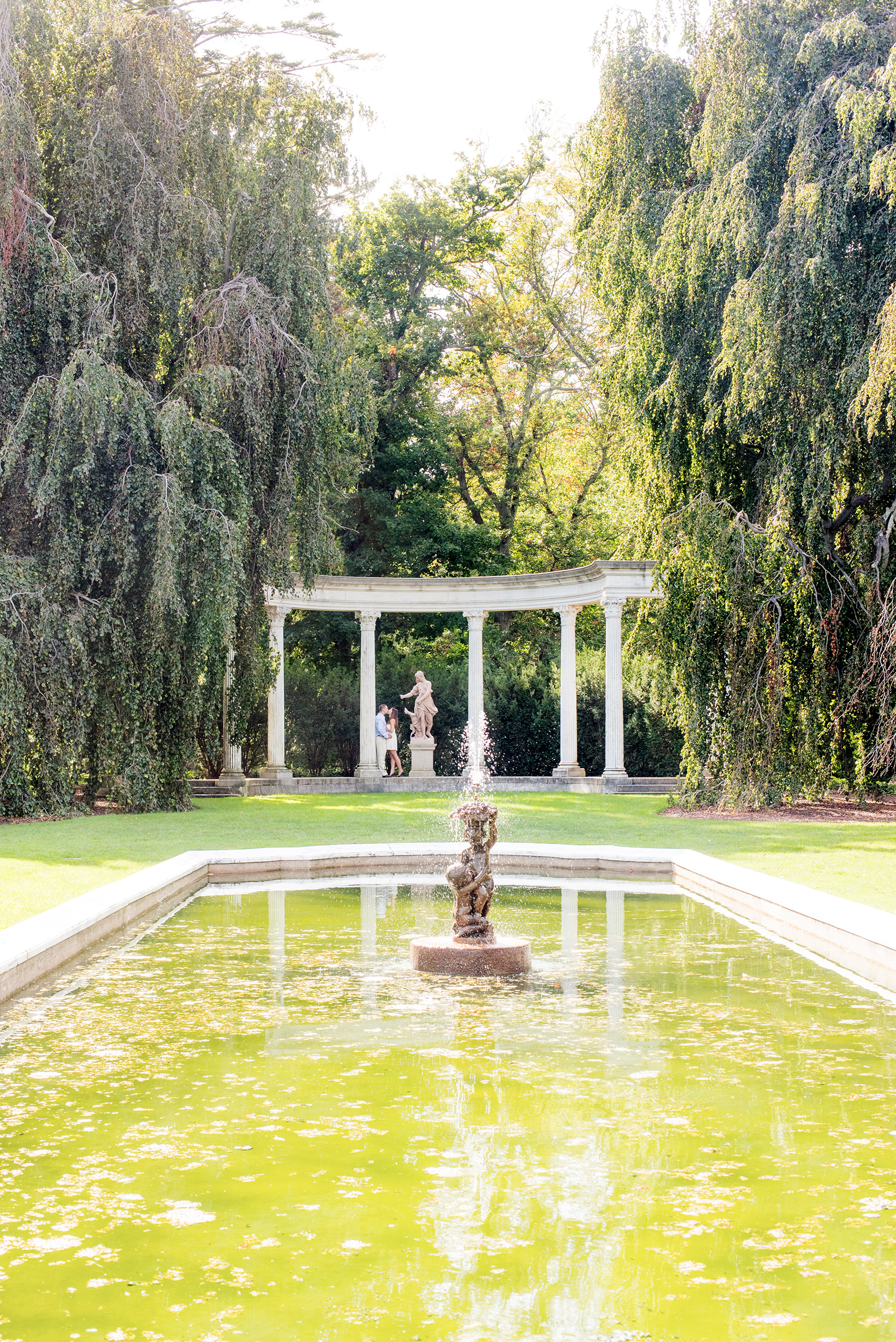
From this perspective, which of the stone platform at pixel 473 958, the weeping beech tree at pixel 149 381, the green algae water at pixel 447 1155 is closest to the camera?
the green algae water at pixel 447 1155

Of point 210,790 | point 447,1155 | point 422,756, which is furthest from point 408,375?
point 447,1155

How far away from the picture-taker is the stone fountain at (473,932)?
920 cm

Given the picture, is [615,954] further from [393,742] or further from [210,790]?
[393,742]

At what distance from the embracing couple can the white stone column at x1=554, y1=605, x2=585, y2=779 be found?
4535mm

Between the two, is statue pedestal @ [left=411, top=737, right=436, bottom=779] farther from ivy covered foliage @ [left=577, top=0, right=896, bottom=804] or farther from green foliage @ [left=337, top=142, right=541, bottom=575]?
ivy covered foliage @ [left=577, top=0, right=896, bottom=804]

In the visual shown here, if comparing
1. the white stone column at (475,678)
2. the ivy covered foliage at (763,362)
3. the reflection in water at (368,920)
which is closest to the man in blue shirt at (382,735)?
the white stone column at (475,678)

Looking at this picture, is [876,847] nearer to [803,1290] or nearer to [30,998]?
[30,998]

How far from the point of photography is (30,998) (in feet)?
26.6

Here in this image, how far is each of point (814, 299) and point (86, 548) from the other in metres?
12.8

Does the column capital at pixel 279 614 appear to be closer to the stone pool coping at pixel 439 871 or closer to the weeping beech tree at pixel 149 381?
the weeping beech tree at pixel 149 381

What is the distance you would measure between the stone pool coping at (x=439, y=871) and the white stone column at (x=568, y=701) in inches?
675

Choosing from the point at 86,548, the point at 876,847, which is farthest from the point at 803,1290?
the point at 86,548

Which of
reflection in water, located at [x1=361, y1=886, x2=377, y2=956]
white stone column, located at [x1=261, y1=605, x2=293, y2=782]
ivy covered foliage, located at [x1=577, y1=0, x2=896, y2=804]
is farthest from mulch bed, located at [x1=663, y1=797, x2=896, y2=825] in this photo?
white stone column, located at [x1=261, y1=605, x2=293, y2=782]

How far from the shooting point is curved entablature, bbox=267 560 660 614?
1298 inches
